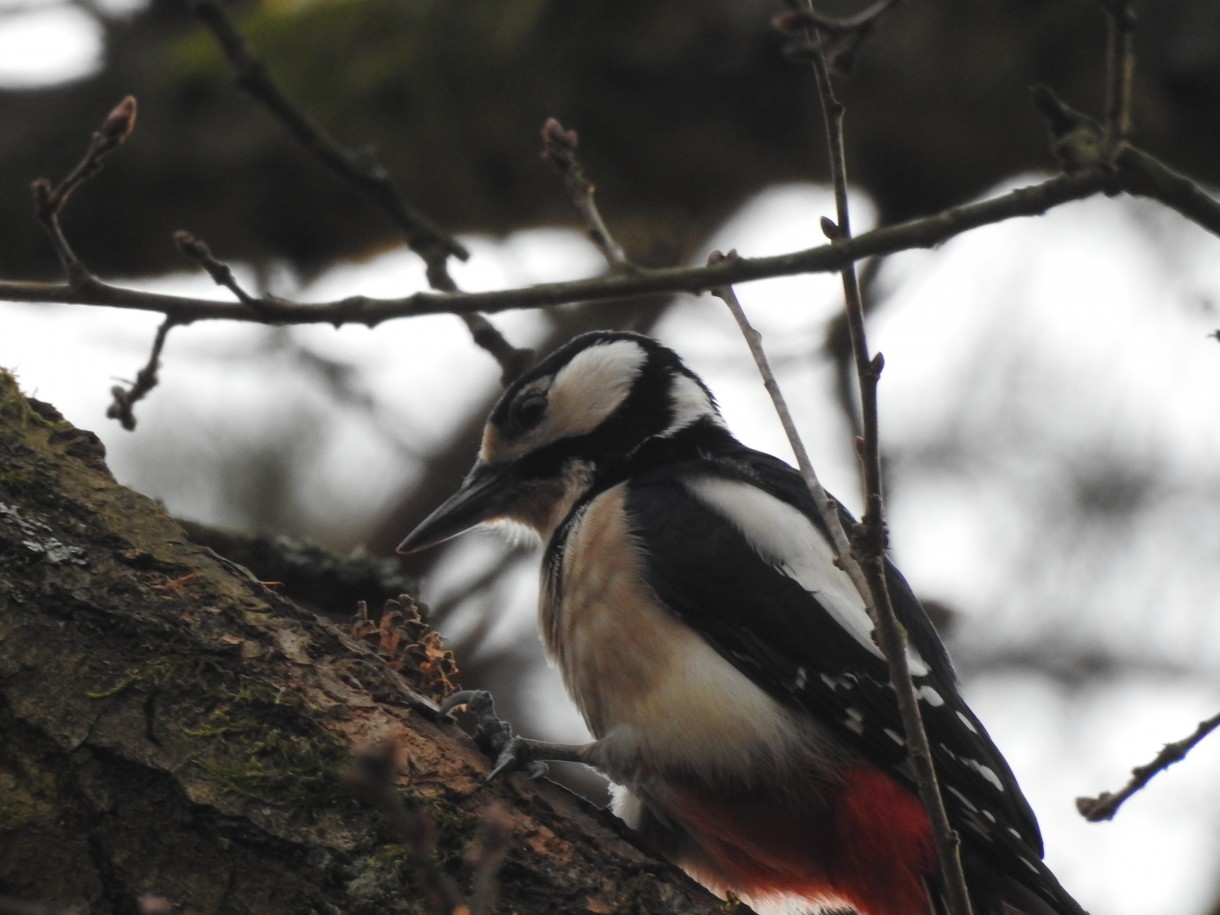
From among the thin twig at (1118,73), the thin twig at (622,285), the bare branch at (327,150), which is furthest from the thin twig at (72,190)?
the thin twig at (1118,73)

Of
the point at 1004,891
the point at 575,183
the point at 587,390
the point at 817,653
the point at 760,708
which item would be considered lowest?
Result: the point at 1004,891

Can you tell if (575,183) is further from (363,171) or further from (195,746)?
(195,746)

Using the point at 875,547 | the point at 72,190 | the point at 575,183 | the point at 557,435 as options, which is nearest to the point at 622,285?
the point at 875,547

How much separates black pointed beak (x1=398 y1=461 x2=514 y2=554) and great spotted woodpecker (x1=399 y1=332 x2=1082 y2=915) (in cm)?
35

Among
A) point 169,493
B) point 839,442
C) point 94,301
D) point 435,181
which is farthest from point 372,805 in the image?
point 169,493

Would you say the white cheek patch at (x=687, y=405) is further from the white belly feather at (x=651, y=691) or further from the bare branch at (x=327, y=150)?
the bare branch at (x=327, y=150)

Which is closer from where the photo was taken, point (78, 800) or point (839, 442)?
point (78, 800)

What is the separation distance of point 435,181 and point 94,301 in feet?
12.7

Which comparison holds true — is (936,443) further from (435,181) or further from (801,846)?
(801,846)

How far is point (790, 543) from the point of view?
3.51 metres

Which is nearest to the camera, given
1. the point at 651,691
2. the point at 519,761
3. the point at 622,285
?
the point at 622,285

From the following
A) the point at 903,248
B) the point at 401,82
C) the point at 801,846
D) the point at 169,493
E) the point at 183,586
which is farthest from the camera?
the point at 169,493

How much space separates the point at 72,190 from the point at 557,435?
1.96 metres

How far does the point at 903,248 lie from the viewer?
6.73ft
